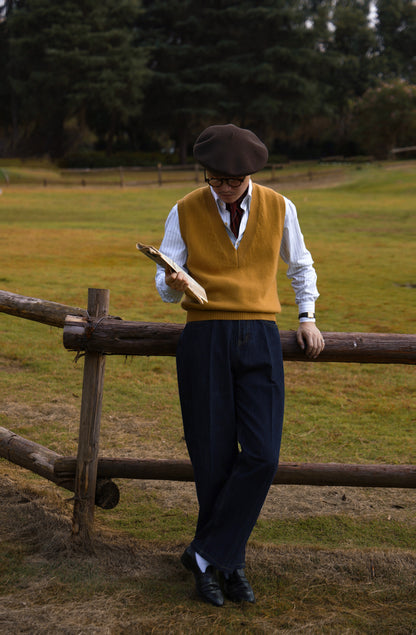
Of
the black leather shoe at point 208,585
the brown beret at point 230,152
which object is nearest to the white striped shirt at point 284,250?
the brown beret at point 230,152

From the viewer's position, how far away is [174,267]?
2.89 meters

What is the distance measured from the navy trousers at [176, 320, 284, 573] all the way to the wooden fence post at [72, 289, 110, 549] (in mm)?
625

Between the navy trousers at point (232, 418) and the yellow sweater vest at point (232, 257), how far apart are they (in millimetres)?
68

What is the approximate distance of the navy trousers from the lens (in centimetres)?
308

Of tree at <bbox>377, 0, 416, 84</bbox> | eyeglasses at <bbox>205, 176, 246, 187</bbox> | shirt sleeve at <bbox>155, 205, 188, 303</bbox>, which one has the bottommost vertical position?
shirt sleeve at <bbox>155, 205, 188, 303</bbox>

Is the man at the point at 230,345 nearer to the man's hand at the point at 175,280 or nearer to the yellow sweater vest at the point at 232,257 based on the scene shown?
the yellow sweater vest at the point at 232,257

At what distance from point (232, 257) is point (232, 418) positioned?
71 centimetres

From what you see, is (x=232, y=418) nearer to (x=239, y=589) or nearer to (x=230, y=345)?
(x=230, y=345)

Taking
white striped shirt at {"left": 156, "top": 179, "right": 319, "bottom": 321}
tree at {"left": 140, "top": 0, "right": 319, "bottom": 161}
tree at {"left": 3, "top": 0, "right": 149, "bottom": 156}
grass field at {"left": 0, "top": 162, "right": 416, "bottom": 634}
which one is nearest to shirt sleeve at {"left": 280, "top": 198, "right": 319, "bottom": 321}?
white striped shirt at {"left": 156, "top": 179, "right": 319, "bottom": 321}

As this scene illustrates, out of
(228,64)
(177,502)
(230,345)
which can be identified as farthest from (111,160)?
(230,345)

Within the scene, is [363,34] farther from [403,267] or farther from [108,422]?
[108,422]

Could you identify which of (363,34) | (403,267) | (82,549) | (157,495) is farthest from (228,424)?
(363,34)

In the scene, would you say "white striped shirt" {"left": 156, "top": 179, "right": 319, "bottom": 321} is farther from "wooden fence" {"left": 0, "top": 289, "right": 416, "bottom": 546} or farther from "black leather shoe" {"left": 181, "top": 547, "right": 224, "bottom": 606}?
"black leather shoe" {"left": 181, "top": 547, "right": 224, "bottom": 606}

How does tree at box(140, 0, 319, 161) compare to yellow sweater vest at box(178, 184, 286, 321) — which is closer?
yellow sweater vest at box(178, 184, 286, 321)
